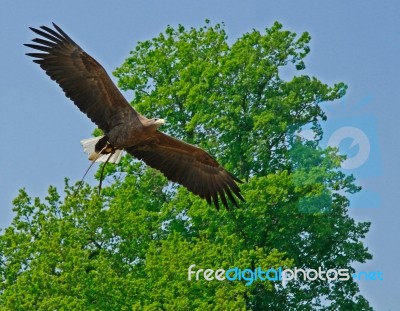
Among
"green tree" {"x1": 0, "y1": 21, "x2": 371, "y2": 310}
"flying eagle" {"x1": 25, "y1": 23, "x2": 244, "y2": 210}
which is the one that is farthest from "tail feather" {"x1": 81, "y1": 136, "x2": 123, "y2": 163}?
"green tree" {"x1": 0, "y1": 21, "x2": 371, "y2": 310}

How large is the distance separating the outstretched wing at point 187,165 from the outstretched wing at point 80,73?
1.38 m

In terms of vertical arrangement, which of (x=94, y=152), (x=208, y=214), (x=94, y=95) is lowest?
(x=94, y=152)

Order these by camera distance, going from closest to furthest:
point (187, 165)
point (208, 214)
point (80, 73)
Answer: point (80, 73), point (187, 165), point (208, 214)

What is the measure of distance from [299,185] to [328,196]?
1259mm

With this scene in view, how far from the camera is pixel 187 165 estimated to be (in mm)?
30609

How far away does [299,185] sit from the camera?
4959 cm

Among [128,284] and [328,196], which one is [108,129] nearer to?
[128,284]

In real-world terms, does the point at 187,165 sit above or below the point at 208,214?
below

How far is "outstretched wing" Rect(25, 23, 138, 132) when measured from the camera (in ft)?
92.8

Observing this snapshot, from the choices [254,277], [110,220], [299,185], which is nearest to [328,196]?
[299,185]

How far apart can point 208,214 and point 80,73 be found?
Result: 20.7 meters

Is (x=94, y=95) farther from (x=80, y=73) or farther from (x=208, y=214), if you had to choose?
(x=208, y=214)

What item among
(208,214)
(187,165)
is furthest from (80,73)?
(208,214)

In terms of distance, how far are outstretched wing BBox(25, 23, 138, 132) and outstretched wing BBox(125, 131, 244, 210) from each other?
1.38 meters
